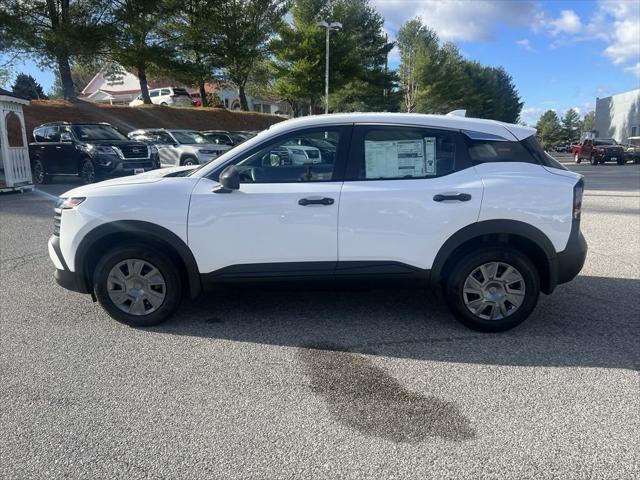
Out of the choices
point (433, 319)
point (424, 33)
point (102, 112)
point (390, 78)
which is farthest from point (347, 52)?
point (433, 319)

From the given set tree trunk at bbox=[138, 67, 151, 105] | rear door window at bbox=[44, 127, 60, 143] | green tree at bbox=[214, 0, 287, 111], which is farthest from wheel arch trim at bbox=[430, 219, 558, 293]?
green tree at bbox=[214, 0, 287, 111]

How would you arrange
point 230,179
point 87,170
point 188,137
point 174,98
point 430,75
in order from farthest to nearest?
point 430,75
point 174,98
point 188,137
point 87,170
point 230,179

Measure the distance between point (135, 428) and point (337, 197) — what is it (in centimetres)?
216

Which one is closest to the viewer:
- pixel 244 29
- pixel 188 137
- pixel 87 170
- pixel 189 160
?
pixel 87 170

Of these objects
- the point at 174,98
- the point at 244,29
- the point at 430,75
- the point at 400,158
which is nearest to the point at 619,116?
the point at 430,75

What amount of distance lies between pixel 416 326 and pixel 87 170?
12.8 m

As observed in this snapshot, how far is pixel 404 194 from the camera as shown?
13.1 feet

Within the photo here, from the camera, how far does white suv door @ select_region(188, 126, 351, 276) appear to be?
4008 millimetres

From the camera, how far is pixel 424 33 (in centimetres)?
5853

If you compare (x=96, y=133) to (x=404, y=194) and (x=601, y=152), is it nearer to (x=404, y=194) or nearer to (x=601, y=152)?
(x=404, y=194)

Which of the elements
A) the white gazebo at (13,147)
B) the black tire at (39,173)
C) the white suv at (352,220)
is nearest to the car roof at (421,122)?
the white suv at (352,220)

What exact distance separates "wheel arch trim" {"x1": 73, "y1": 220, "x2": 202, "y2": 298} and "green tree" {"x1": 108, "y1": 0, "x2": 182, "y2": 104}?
25.3 m

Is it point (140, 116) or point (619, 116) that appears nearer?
point (140, 116)

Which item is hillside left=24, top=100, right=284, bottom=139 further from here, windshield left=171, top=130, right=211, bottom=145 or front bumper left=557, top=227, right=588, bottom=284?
front bumper left=557, top=227, right=588, bottom=284
